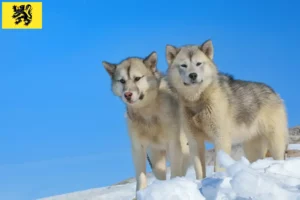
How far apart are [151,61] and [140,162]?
72.6 inches

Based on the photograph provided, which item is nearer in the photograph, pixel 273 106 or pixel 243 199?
pixel 243 199

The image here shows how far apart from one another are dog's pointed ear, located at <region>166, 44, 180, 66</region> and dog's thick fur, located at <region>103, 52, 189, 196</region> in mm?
255

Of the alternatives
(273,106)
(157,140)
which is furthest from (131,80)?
(273,106)

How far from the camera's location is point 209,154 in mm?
19172

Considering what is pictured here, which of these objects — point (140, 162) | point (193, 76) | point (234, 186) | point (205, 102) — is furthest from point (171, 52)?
point (234, 186)

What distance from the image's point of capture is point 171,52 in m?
8.89

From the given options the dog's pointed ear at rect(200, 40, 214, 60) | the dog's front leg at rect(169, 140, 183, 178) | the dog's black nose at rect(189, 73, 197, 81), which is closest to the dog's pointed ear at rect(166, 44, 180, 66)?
the dog's pointed ear at rect(200, 40, 214, 60)

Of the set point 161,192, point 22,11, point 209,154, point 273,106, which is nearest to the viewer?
point 161,192

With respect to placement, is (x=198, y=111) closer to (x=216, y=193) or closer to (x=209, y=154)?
(x=216, y=193)

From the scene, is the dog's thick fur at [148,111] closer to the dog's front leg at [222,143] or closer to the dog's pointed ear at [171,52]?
the dog's pointed ear at [171,52]

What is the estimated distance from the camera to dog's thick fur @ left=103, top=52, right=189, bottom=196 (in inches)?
342

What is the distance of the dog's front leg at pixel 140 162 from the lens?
9055mm

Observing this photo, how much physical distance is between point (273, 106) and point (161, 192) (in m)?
5.58

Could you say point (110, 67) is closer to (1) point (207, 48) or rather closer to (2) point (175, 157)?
(1) point (207, 48)
